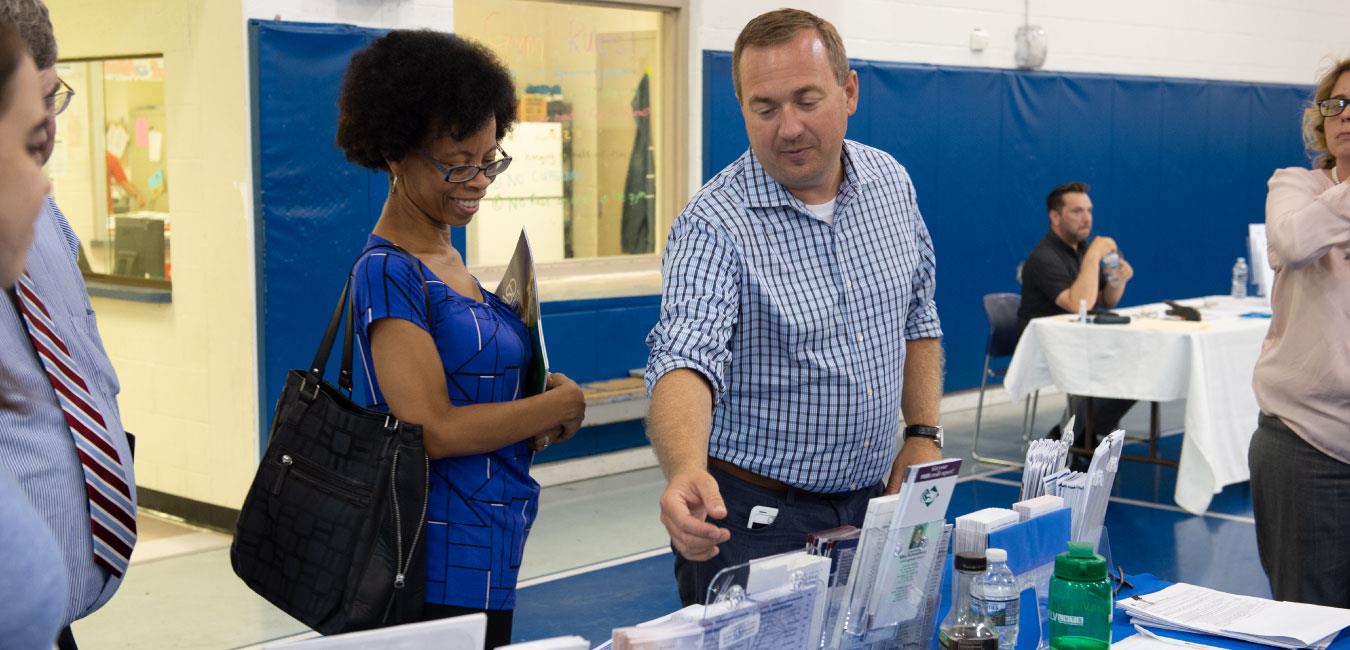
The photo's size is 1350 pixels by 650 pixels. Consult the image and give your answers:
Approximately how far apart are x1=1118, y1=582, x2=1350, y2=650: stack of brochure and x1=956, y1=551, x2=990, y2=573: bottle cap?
1.75 feet

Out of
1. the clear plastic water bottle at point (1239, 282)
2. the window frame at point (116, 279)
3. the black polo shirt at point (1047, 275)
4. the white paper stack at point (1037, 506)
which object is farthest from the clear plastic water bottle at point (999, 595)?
the clear plastic water bottle at point (1239, 282)

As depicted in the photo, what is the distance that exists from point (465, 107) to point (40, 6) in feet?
2.27

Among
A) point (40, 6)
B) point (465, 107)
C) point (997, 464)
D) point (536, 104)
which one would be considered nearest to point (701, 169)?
point (536, 104)

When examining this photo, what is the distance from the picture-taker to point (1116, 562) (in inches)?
192

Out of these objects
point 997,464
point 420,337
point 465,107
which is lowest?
point 997,464

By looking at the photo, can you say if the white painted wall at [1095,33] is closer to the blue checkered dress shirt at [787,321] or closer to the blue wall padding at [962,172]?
the blue wall padding at [962,172]

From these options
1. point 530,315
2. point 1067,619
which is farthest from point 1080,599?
point 530,315

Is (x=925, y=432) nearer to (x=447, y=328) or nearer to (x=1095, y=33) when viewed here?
(x=447, y=328)

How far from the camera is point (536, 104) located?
639 centimetres

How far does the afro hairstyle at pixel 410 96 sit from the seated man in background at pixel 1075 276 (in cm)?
470

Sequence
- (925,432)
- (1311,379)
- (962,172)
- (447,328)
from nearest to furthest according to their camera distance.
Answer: (447,328) < (925,432) < (1311,379) < (962,172)

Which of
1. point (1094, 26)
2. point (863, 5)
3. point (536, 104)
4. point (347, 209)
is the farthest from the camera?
point (1094, 26)

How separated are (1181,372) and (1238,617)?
3.95 meters

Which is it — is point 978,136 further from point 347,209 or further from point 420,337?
point 420,337
